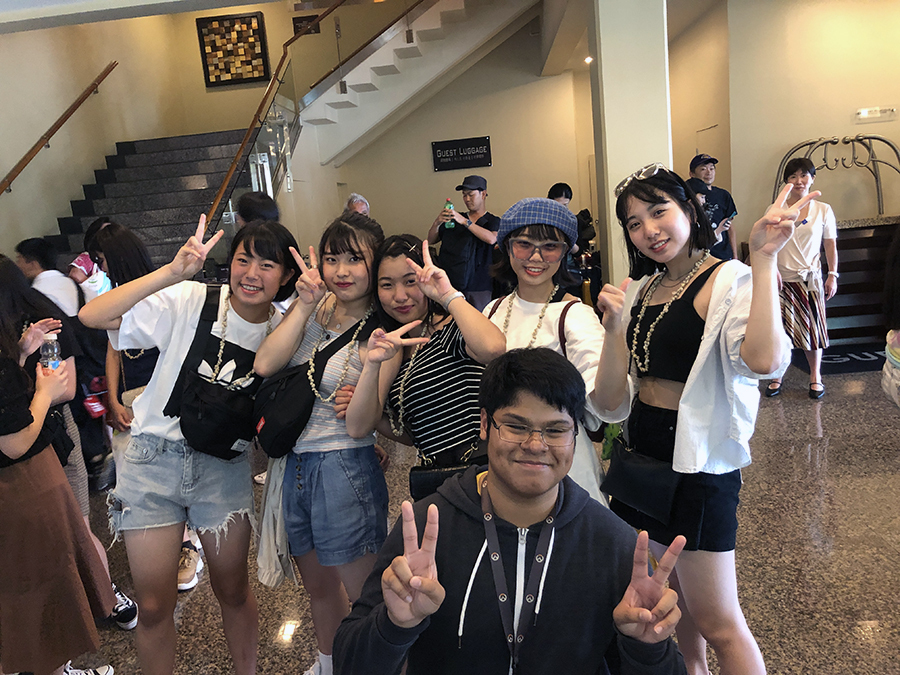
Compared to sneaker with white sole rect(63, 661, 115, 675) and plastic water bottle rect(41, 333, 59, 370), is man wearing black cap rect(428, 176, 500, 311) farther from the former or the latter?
sneaker with white sole rect(63, 661, 115, 675)

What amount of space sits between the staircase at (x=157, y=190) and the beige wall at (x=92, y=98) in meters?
0.26

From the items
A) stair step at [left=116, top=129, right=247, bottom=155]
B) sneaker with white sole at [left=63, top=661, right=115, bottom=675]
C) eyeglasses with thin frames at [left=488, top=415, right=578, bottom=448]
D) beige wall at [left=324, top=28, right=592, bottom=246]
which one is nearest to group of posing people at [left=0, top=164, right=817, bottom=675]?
eyeglasses with thin frames at [left=488, top=415, right=578, bottom=448]

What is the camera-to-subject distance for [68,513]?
2035mm

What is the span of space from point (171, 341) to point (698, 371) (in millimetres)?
1445

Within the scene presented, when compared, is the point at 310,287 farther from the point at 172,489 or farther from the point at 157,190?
the point at 157,190

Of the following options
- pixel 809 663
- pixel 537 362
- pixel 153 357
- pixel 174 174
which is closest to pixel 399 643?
pixel 537 362

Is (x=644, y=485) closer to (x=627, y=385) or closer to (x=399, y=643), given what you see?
(x=627, y=385)

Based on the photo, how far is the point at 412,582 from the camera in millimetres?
991

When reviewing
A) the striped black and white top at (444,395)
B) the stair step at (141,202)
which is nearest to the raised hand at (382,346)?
the striped black and white top at (444,395)

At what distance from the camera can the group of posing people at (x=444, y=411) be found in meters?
1.18

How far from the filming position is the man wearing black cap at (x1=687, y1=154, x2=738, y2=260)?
15.0 ft

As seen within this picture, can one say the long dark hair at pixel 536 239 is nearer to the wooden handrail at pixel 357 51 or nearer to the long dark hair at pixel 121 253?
the long dark hair at pixel 121 253

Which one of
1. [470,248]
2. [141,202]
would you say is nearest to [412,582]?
[470,248]

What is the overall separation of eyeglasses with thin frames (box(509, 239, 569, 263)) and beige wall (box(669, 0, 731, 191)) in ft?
18.2
